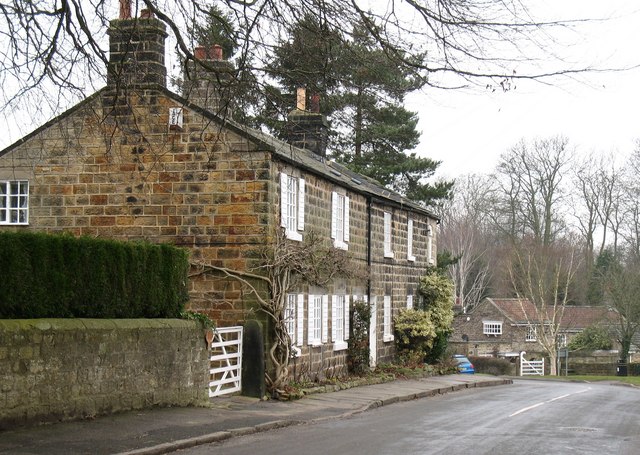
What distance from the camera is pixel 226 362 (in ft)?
66.8

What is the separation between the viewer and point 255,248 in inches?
851

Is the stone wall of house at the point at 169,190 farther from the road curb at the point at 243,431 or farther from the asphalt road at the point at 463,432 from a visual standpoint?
the asphalt road at the point at 463,432

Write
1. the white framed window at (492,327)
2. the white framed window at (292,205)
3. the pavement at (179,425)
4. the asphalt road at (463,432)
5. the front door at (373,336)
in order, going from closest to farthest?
the pavement at (179,425) < the asphalt road at (463,432) < the white framed window at (292,205) < the front door at (373,336) < the white framed window at (492,327)

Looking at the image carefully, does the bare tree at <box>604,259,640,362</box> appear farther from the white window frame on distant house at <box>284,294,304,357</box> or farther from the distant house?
the white window frame on distant house at <box>284,294,304,357</box>

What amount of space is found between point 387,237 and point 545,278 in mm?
32083

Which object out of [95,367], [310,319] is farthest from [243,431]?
[310,319]

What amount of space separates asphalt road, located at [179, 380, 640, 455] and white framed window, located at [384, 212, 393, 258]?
Answer: 29.9ft

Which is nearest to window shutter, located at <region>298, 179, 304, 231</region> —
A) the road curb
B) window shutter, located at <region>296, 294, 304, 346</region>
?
window shutter, located at <region>296, 294, 304, 346</region>

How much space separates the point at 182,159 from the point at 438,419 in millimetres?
8461

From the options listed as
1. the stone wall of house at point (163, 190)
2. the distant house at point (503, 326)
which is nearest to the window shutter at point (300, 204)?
the stone wall of house at point (163, 190)

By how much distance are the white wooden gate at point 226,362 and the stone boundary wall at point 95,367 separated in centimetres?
107

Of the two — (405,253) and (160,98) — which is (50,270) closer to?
(160,98)

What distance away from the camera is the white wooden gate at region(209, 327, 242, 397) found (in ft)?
65.0

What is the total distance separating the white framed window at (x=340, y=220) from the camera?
26297 millimetres
